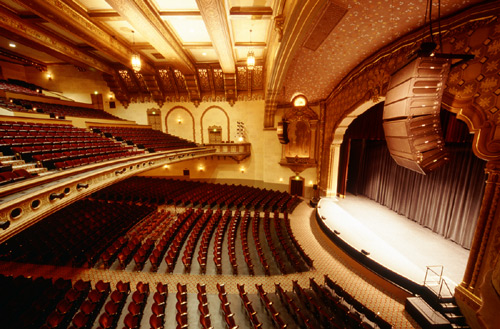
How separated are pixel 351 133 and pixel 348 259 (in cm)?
542

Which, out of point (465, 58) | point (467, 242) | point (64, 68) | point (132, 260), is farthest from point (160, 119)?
point (467, 242)

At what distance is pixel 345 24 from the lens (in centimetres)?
483

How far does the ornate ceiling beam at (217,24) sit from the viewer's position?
5.13m

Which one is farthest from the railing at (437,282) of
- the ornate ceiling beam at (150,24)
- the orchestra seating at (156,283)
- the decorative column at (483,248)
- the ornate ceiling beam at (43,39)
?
the ornate ceiling beam at (43,39)

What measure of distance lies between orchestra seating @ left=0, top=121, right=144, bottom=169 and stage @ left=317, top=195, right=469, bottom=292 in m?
7.74

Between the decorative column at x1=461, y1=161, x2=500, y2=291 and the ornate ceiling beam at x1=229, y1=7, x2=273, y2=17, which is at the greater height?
the ornate ceiling beam at x1=229, y1=7, x2=273, y2=17

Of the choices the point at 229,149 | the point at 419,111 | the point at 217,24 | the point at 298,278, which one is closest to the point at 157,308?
the point at 298,278

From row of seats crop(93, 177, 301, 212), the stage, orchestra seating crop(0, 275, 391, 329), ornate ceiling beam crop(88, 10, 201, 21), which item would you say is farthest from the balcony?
orchestra seating crop(0, 275, 391, 329)

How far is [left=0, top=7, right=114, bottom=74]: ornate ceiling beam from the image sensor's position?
668 cm

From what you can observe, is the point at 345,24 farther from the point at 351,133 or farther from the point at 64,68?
the point at 64,68

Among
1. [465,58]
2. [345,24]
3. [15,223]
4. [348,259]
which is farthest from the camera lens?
[348,259]

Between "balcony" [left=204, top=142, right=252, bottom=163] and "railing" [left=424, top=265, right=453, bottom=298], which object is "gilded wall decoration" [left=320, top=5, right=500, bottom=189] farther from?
"balcony" [left=204, top=142, right=252, bottom=163]

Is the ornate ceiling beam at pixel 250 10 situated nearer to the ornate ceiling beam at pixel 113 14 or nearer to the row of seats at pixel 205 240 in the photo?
the ornate ceiling beam at pixel 113 14

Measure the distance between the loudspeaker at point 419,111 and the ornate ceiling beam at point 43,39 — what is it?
427 inches
